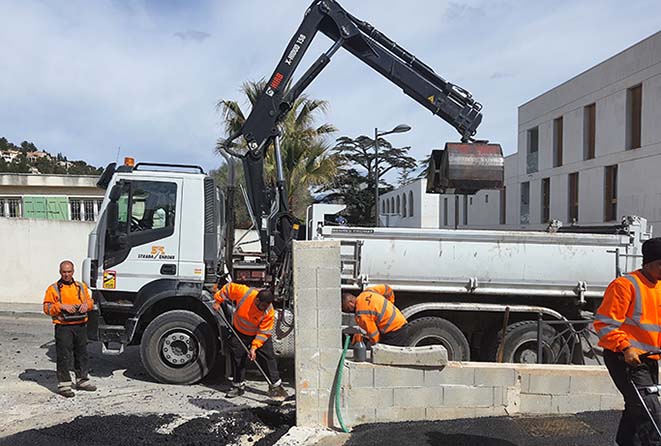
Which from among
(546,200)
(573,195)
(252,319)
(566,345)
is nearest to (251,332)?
(252,319)

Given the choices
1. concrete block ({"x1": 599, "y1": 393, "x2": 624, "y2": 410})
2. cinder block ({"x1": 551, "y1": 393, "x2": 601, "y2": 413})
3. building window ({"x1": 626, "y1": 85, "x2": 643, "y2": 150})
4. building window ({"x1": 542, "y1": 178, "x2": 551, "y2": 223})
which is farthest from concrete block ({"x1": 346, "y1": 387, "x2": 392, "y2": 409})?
building window ({"x1": 542, "y1": 178, "x2": 551, "y2": 223})

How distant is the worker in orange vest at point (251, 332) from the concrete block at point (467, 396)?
6.65 feet

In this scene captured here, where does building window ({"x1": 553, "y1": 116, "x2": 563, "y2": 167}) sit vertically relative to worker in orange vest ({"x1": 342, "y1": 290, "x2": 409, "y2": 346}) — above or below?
above

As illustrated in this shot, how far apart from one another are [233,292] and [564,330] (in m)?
4.07

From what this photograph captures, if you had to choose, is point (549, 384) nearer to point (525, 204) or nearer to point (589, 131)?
point (589, 131)

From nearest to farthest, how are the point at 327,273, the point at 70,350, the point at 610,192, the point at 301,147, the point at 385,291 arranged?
the point at 327,273, the point at 70,350, the point at 385,291, the point at 301,147, the point at 610,192

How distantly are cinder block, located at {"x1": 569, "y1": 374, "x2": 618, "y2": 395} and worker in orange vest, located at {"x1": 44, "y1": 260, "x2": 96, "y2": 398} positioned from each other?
5.33 m

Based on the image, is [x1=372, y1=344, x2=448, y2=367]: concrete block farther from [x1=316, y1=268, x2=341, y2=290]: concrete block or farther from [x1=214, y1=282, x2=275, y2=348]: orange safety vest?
[x1=214, y1=282, x2=275, y2=348]: orange safety vest

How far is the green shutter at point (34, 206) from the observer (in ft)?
66.5

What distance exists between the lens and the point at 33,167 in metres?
54.8

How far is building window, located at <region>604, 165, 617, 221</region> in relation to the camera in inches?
817

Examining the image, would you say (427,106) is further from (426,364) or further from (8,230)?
(8,230)

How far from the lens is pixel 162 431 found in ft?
16.4

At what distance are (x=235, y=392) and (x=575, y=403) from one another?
3613 millimetres
